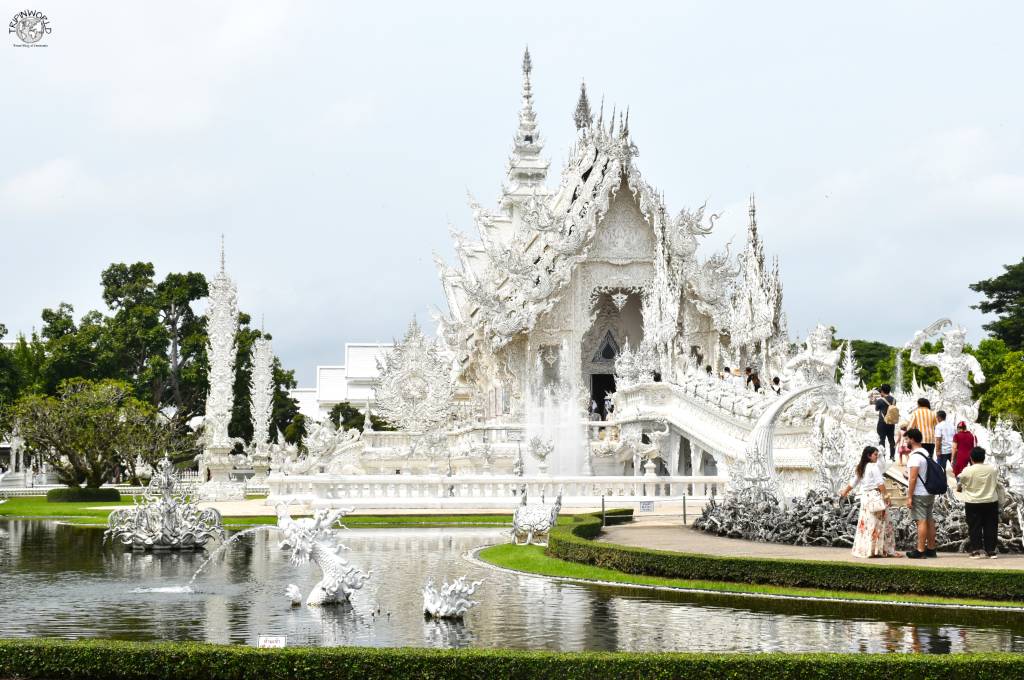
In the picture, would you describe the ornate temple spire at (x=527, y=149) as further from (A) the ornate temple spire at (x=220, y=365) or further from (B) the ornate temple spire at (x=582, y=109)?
(A) the ornate temple spire at (x=220, y=365)

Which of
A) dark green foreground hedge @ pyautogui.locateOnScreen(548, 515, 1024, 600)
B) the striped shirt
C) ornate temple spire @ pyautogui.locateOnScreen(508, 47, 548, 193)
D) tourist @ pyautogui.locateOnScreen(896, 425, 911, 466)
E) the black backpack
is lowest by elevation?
dark green foreground hedge @ pyautogui.locateOnScreen(548, 515, 1024, 600)

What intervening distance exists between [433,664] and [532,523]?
8993 millimetres

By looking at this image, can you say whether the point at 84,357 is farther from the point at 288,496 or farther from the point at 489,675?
the point at 489,675

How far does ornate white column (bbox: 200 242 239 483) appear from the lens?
2938 cm

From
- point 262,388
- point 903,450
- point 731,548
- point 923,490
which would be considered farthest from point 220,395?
point 923,490

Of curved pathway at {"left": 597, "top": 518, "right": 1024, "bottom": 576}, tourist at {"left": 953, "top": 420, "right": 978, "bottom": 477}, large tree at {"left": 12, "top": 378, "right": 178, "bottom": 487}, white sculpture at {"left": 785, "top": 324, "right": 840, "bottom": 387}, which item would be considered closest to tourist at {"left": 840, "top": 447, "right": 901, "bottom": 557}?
curved pathway at {"left": 597, "top": 518, "right": 1024, "bottom": 576}

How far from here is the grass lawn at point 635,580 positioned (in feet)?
34.7

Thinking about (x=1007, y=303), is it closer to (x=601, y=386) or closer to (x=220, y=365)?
(x=601, y=386)

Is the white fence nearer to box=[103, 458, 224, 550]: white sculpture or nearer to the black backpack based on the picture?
box=[103, 458, 224, 550]: white sculpture

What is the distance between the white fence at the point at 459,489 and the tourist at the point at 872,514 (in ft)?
32.4

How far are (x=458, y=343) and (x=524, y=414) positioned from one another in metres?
5.54

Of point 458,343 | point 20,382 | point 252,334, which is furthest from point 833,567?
point 252,334

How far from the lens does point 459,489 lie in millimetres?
23500

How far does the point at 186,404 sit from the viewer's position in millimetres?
48344
